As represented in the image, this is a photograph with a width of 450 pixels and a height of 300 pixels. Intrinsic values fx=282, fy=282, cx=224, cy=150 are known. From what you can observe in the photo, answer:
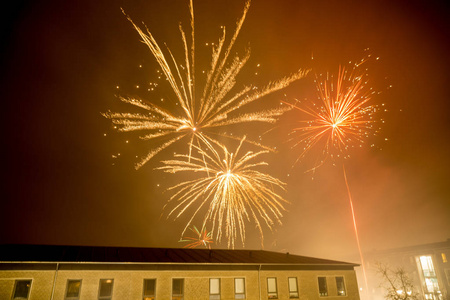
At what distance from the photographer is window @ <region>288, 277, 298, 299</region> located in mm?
20275

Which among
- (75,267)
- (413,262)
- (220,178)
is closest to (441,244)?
(413,262)

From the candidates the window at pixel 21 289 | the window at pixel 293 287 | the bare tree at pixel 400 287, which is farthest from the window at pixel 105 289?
the bare tree at pixel 400 287

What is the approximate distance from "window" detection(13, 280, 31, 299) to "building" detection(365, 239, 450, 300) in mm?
45450

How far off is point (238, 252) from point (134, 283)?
971 centimetres

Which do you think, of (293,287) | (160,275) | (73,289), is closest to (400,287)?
(293,287)

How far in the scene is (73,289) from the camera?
52.5ft

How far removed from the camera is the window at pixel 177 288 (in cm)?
1770

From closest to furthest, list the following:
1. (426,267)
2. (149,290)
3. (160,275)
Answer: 1. (149,290)
2. (160,275)
3. (426,267)

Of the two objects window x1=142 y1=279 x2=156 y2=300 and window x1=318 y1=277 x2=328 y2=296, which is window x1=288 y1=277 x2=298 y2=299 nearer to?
window x1=318 y1=277 x2=328 y2=296

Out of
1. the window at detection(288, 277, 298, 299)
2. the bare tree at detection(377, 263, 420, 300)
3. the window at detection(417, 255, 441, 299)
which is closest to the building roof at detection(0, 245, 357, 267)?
the window at detection(288, 277, 298, 299)

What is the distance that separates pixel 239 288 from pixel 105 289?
8.52m

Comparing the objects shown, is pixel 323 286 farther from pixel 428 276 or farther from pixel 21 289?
pixel 428 276

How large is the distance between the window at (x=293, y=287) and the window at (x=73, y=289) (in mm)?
13902

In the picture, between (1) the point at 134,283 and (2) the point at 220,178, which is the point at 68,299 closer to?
(1) the point at 134,283
